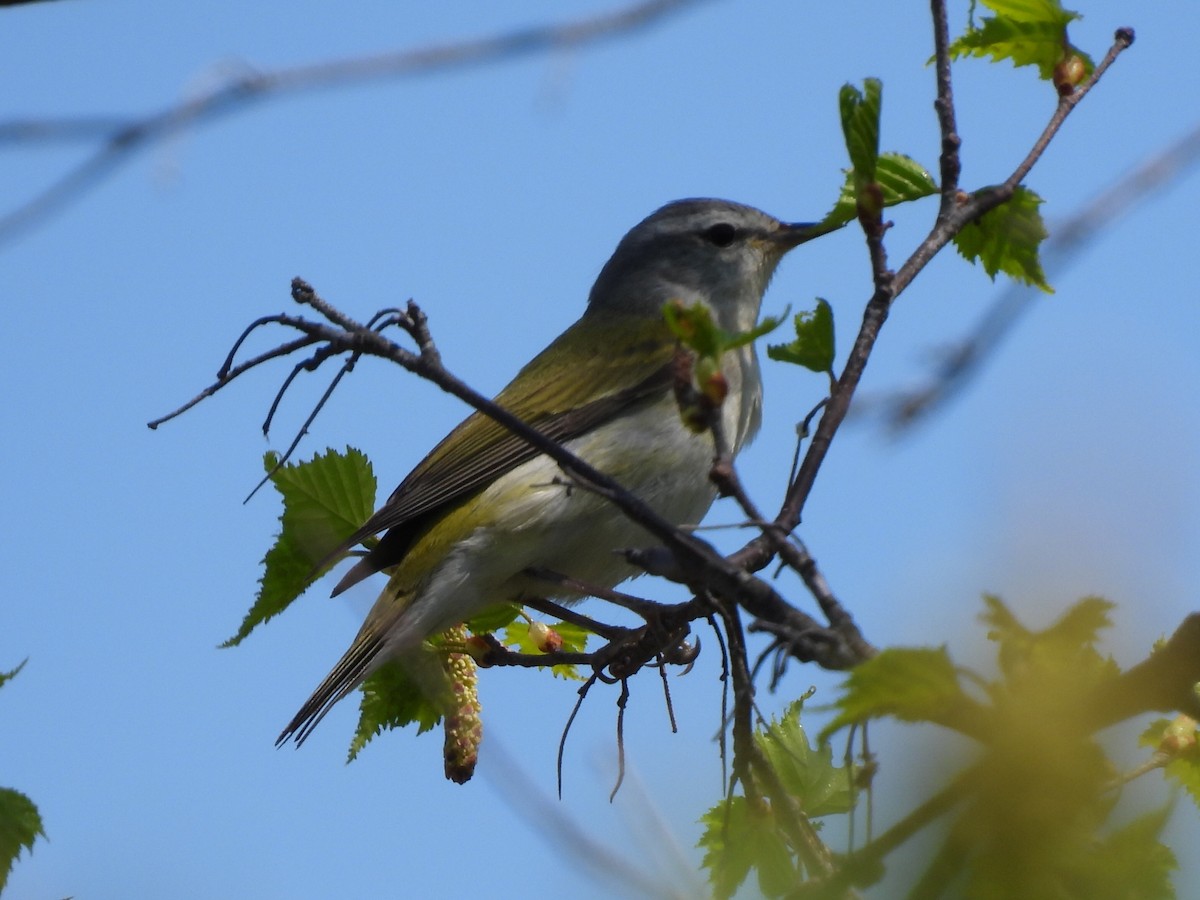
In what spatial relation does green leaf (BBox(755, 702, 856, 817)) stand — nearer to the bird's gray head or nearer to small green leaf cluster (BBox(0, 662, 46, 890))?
small green leaf cluster (BBox(0, 662, 46, 890))

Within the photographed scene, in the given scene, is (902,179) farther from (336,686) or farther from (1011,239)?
(336,686)

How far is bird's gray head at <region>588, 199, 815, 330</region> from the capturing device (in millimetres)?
6371

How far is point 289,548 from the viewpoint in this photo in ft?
11.4

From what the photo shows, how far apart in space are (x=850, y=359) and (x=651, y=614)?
6.55 feet

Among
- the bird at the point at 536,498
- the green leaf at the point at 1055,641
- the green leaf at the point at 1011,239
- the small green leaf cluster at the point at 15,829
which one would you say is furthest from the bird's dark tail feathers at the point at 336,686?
the green leaf at the point at 1055,641

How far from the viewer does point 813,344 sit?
7.52 ft

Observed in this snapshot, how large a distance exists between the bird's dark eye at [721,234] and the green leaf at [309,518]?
3.26 m

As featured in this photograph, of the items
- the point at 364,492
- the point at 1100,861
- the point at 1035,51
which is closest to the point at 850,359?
the point at 1035,51

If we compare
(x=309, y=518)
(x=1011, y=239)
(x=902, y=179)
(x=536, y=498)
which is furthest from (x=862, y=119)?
(x=536, y=498)

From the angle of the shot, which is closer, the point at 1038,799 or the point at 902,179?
the point at 1038,799

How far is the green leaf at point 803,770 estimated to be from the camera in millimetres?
2672

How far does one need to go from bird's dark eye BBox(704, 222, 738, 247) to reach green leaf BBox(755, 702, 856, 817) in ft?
12.6

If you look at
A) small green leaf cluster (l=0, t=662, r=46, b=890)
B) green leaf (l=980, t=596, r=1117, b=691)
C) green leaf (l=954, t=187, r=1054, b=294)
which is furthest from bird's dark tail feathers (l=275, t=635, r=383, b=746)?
green leaf (l=980, t=596, r=1117, b=691)

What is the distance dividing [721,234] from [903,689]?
5.32 meters
